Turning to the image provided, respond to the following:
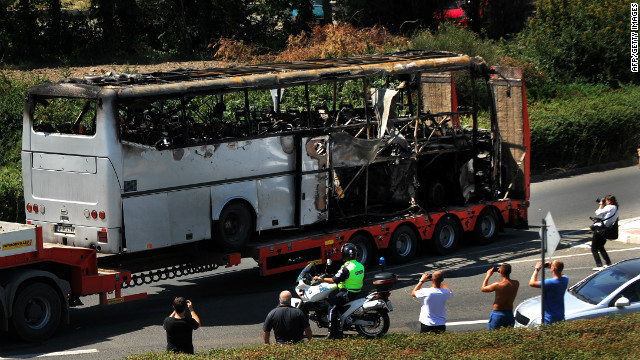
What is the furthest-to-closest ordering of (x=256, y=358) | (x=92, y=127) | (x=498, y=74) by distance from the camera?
1. (x=498, y=74)
2. (x=92, y=127)
3. (x=256, y=358)

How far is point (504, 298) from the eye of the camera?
1230 cm

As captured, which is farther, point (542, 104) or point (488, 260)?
point (542, 104)

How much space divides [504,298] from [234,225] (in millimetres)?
5669

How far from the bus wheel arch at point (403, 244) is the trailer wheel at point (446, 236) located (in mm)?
528

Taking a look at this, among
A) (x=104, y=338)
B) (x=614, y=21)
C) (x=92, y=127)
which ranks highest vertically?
(x=614, y=21)

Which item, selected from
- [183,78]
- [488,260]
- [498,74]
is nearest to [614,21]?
[498,74]

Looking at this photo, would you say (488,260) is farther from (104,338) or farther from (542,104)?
(542,104)

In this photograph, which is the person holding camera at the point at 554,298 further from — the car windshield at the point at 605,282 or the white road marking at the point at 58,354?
the white road marking at the point at 58,354

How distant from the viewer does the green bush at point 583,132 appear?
2733 cm

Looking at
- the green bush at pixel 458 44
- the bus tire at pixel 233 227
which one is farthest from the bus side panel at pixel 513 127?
the green bush at pixel 458 44

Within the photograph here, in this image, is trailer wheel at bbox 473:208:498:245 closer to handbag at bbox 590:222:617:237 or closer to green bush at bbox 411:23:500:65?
handbag at bbox 590:222:617:237

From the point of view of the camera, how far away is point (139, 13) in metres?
39.5

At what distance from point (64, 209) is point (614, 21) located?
27.0 m

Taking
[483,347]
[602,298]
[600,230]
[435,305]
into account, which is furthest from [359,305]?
[600,230]
